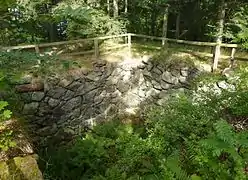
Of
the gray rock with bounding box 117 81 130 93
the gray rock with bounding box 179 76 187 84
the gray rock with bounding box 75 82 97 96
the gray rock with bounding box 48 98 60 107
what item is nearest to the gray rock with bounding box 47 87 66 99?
the gray rock with bounding box 48 98 60 107

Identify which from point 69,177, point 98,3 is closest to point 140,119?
point 69,177

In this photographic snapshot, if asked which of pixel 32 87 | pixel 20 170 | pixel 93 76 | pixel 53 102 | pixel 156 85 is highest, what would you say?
pixel 20 170

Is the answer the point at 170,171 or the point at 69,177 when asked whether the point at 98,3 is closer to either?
the point at 69,177

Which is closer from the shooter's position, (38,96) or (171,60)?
(38,96)

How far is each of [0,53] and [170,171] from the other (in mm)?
3138

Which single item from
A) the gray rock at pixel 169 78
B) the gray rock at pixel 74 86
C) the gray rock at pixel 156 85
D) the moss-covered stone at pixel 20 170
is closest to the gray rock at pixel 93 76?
the gray rock at pixel 74 86

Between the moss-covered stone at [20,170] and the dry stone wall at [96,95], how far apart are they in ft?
19.6

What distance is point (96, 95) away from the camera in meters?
10.8

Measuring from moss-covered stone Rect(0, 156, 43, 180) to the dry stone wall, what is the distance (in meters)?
5.97

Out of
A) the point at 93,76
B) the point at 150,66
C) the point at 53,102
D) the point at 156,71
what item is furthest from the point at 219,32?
the point at 53,102

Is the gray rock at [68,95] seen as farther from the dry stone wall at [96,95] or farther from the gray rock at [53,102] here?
the gray rock at [53,102]

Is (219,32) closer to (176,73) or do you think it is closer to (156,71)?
(176,73)

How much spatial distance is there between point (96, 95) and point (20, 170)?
24.9 feet

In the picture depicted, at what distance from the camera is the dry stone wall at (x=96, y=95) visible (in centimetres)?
976
